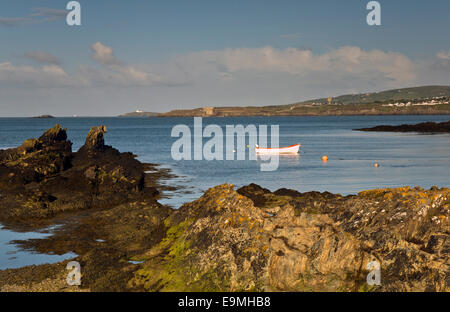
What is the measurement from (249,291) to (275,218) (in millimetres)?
2608

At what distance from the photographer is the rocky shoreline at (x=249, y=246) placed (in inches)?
408

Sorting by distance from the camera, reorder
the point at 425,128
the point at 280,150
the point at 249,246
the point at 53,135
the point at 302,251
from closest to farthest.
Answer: the point at 302,251
the point at 249,246
the point at 53,135
the point at 280,150
the point at 425,128

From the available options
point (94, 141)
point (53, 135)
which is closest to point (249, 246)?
point (94, 141)

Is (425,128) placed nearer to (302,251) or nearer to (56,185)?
(56,185)

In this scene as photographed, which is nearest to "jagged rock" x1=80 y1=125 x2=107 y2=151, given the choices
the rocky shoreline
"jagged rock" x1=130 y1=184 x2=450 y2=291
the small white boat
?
the small white boat

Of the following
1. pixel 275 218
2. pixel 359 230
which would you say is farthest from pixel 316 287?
pixel 359 230

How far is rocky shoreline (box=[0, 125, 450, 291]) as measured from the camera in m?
10.4

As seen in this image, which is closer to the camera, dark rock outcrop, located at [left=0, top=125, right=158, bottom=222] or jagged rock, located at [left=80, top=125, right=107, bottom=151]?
dark rock outcrop, located at [left=0, top=125, right=158, bottom=222]

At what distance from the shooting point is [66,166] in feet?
119

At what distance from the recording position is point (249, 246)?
11242 mm

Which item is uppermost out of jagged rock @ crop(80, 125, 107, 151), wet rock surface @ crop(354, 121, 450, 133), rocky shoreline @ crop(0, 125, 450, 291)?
wet rock surface @ crop(354, 121, 450, 133)

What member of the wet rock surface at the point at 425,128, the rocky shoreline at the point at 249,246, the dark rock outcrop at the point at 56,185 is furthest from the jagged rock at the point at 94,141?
the wet rock surface at the point at 425,128

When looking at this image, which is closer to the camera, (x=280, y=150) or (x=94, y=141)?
(x=94, y=141)

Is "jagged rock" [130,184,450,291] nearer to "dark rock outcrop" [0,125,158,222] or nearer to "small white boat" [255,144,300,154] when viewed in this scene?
"dark rock outcrop" [0,125,158,222]
